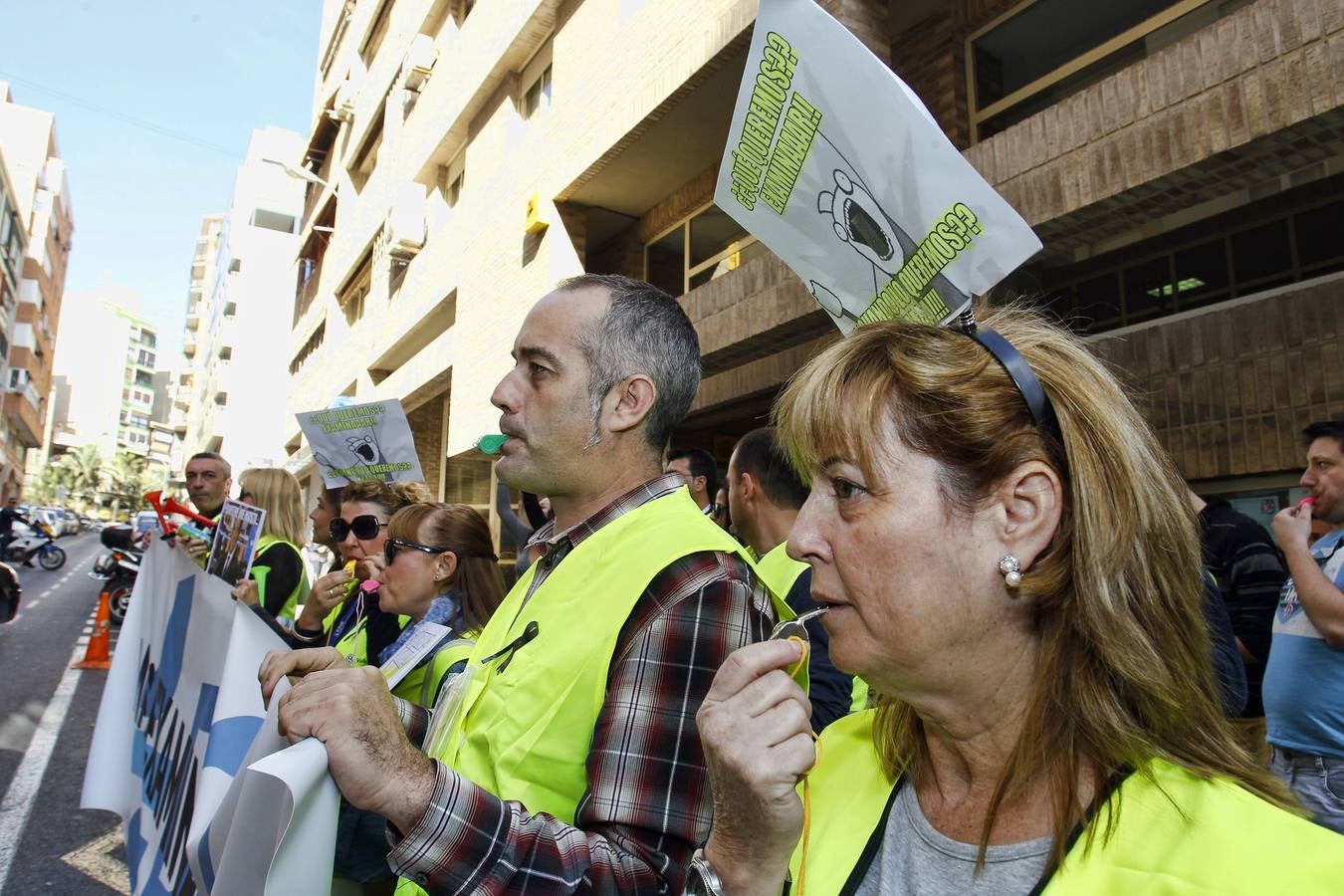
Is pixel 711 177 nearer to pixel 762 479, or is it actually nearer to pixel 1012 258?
pixel 762 479

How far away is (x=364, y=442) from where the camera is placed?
510 cm

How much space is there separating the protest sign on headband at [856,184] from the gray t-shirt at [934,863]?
35.8 inches

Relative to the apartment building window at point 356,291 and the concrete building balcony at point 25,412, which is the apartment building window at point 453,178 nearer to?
the apartment building window at point 356,291

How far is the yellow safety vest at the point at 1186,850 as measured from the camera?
94 cm

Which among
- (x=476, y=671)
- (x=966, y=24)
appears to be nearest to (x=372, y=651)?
(x=476, y=671)

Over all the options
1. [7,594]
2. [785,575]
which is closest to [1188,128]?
[785,575]

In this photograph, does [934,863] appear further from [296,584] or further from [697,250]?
[697,250]

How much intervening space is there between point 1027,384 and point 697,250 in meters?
9.51

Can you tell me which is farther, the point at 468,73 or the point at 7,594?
the point at 468,73

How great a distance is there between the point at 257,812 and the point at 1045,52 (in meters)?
7.49

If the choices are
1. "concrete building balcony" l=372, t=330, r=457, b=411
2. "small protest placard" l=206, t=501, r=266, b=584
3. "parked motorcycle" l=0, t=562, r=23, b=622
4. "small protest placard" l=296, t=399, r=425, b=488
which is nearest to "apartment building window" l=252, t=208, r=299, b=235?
"concrete building balcony" l=372, t=330, r=457, b=411

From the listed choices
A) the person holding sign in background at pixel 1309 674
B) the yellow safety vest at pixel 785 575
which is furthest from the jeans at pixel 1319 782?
the yellow safety vest at pixel 785 575

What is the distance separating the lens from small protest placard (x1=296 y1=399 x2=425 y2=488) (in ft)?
16.3

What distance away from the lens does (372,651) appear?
11.7 ft
